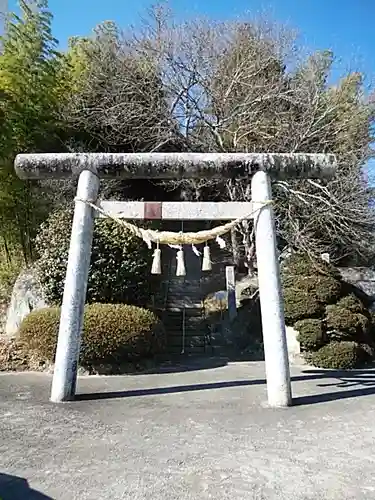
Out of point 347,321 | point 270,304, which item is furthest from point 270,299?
point 347,321

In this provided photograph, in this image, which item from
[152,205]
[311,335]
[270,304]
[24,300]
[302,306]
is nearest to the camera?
[270,304]

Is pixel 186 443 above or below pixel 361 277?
below

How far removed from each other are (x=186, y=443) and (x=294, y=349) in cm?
477

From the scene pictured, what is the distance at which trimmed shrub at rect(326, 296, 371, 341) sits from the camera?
750cm

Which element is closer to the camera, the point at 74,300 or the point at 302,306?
the point at 74,300

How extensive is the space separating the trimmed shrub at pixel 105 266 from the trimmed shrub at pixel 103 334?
0.86m

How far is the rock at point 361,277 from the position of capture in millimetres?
10125

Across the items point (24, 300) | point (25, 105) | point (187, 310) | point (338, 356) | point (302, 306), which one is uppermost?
point (25, 105)

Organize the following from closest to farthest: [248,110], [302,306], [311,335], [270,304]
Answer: [270,304] < [311,335] < [302,306] < [248,110]

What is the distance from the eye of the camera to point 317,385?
5.62m

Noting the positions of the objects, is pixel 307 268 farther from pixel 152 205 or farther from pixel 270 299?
pixel 152 205

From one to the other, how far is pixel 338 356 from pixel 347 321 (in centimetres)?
62

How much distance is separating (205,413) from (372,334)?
4.87 metres

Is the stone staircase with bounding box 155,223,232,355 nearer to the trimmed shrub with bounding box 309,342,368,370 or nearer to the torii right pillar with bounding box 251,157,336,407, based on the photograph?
the trimmed shrub with bounding box 309,342,368,370
